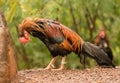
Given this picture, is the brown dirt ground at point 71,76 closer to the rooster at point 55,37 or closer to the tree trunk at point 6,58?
the rooster at point 55,37

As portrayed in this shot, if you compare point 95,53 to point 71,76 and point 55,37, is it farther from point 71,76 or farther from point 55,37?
point 71,76

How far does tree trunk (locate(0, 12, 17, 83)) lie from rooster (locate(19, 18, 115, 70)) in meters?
1.79

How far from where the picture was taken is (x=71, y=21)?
1423 cm

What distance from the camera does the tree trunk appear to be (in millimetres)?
6254

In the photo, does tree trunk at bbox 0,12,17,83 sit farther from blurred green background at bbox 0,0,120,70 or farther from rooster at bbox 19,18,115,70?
blurred green background at bbox 0,0,120,70

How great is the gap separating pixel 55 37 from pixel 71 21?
5906 mm

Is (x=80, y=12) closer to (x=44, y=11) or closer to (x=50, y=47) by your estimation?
(x=44, y=11)

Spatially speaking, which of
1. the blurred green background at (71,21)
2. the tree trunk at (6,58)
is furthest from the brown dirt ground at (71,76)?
the blurred green background at (71,21)

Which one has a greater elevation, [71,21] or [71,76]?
[71,21]

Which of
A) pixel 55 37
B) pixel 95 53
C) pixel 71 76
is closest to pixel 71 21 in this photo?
pixel 95 53

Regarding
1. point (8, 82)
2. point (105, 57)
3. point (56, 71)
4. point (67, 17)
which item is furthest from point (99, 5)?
point (8, 82)

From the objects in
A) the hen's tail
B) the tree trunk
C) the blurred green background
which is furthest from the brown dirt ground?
the blurred green background

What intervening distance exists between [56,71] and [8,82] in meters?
2.02

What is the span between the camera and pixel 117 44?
1487 centimetres
